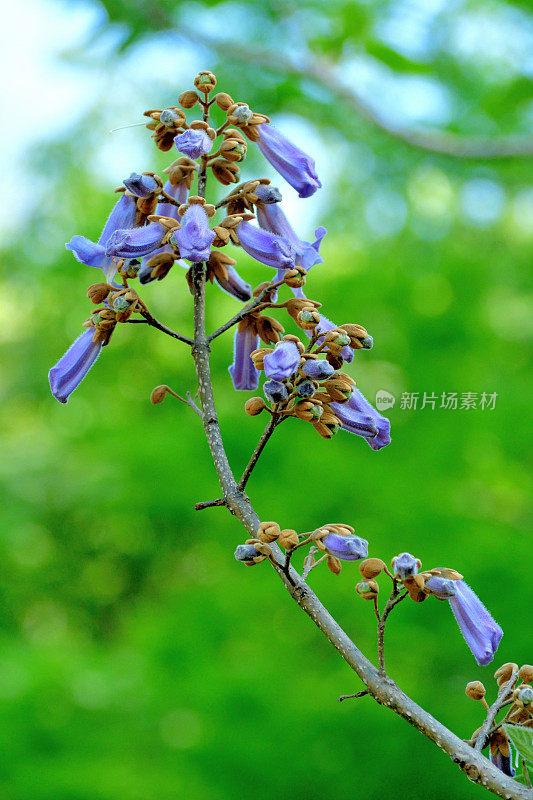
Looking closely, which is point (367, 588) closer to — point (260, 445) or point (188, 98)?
point (260, 445)

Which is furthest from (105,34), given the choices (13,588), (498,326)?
(13,588)

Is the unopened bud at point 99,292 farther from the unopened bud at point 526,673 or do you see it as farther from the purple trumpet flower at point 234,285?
the unopened bud at point 526,673

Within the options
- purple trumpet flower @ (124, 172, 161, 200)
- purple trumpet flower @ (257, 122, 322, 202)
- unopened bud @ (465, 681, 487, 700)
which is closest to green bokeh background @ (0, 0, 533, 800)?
Result: unopened bud @ (465, 681, 487, 700)

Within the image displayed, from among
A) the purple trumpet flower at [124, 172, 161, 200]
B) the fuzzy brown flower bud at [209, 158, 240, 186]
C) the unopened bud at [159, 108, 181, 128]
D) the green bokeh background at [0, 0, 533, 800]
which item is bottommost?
the green bokeh background at [0, 0, 533, 800]

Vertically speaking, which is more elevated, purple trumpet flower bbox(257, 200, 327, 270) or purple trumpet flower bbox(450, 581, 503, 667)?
purple trumpet flower bbox(257, 200, 327, 270)

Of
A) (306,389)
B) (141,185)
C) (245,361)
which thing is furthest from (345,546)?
(141,185)

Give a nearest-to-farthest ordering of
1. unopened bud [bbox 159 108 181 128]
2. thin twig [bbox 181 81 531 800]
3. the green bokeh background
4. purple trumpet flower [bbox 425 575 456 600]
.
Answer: thin twig [bbox 181 81 531 800], purple trumpet flower [bbox 425 575 456 600], unopened bud [bbox 159 108 181 128], the green bokeh background

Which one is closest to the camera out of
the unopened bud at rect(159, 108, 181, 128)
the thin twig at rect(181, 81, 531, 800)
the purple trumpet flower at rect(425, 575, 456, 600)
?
the thin twig at rect(181, 81, 531, 800)

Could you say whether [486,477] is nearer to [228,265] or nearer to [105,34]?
[105,34]

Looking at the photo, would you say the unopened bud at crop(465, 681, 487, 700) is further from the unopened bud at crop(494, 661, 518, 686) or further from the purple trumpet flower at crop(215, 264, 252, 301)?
the purple trumpet flower at crop(215, 264, 252, 301)
